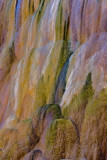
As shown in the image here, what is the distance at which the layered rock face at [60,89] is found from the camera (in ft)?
10.6

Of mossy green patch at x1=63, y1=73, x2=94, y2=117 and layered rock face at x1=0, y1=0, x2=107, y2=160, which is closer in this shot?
layered rock face at x1=0, y1=0, x2=107, y2=160

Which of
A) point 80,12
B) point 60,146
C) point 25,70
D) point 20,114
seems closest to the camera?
point 60,146

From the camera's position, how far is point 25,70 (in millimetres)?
5605

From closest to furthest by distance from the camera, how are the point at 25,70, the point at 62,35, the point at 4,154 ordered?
the point at 4,154 → the point at 62,35 → the point at 25,70

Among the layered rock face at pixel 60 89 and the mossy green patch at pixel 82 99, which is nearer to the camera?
the layered rock face at pixel 60 89

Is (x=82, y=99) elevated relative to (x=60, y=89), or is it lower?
lower

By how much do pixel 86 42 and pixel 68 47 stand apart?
25.9 inches

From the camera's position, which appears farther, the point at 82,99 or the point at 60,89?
the point at 60,89

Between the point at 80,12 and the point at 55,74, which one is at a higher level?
the point at 80,12

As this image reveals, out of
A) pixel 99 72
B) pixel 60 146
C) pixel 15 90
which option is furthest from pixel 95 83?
pixel 15 90

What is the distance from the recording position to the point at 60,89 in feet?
13.8

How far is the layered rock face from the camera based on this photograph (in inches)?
127

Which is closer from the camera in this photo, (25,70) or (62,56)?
(62,56)

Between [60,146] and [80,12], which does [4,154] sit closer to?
[60,146]
